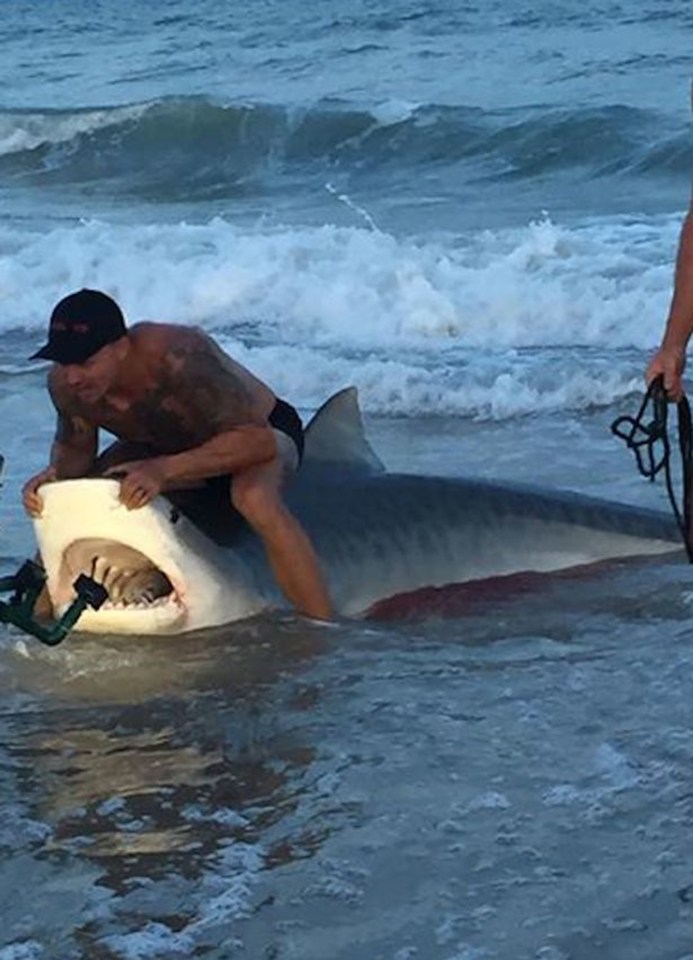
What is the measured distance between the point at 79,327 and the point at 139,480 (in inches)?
17.5

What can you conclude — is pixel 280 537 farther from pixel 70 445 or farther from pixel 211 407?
pixel 70 445

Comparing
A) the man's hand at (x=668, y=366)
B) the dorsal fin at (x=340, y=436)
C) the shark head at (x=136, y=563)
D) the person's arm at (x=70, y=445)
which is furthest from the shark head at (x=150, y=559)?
the man's hand at (x=668, y=366)

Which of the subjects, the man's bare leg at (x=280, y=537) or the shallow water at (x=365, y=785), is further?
the man's bare leg at (x=280, y=537)

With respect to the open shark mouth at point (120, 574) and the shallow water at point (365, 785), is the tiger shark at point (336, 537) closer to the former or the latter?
the open shark mouth at point (120, 574)

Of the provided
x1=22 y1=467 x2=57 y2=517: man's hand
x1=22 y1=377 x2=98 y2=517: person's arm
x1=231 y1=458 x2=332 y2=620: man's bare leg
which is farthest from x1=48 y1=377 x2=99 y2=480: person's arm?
x1=231 y1=458 x2=332 y2=620: man's bare leg

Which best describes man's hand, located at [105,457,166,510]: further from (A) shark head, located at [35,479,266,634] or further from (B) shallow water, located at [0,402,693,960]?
(B) shallow water, located at [0,402,693,960]

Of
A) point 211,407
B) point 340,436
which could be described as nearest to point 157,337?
point 211,407

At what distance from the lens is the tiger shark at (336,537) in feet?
18.6

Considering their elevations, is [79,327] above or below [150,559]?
above

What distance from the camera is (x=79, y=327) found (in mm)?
5531

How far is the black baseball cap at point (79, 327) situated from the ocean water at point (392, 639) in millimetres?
836

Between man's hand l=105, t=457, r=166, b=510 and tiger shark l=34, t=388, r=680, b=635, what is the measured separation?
29 millimetres

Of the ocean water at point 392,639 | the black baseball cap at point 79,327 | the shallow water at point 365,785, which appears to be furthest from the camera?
the black baseball cap at point 79,327

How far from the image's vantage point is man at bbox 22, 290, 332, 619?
5.81 meters
